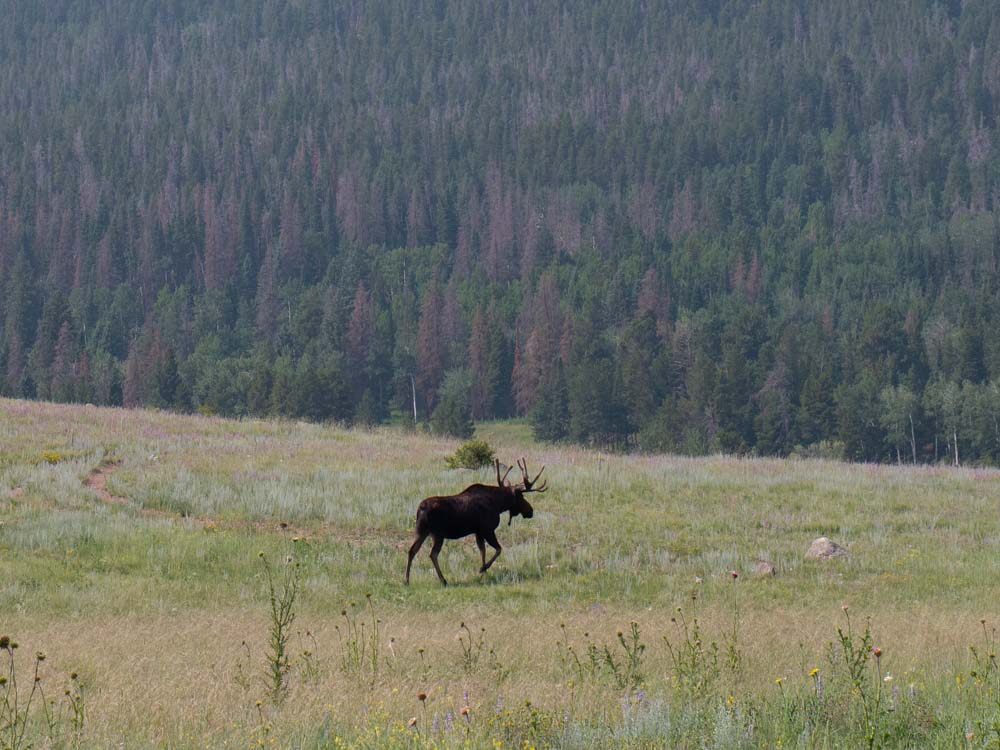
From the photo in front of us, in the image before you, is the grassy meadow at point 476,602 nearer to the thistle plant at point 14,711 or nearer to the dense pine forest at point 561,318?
the thistle plant at point 14,711


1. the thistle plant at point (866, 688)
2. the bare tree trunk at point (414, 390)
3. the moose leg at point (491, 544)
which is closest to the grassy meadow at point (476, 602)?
the thistle plant at point (866, 688)

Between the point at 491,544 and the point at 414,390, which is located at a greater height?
the point at 414,390

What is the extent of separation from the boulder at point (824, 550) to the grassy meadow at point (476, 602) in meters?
0.38

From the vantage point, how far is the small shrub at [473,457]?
91.2ft

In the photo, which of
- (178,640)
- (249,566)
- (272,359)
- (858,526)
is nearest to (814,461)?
(858,526)

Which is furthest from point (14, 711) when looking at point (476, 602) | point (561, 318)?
point (561, 318)

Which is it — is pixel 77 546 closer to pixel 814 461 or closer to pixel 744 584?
pixel 744 584

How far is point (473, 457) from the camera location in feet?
91.2

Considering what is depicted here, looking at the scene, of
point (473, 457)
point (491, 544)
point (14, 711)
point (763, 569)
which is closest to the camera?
point (14, 711)

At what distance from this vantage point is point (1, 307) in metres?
167

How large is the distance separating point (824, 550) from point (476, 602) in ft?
22.6

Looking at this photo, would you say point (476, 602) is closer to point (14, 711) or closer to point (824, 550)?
point (824, 550)

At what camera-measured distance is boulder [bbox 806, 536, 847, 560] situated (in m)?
19.6

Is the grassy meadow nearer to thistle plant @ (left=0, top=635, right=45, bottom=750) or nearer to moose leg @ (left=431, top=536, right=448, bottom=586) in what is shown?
thistle plant @ (left=0, top=635, right=45, bottom=750)
